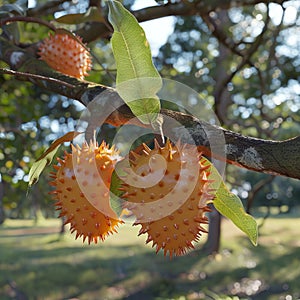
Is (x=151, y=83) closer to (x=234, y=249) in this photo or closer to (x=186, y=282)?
(x=186, y=282)

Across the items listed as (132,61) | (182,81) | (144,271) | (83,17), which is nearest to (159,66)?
(182,81)

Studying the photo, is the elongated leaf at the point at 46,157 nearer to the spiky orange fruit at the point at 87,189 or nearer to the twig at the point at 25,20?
the spiky orange fruit at the point at 87,189

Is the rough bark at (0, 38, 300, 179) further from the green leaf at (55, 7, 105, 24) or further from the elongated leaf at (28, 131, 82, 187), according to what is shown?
the green leaf at (55, 7, 105, 24)

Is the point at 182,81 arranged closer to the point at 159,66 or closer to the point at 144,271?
the point at 159,66

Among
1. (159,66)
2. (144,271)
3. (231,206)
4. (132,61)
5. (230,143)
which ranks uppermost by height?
(132,61)

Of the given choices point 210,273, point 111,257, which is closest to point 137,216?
point 210,273

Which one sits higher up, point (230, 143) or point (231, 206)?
point (230, 143)
